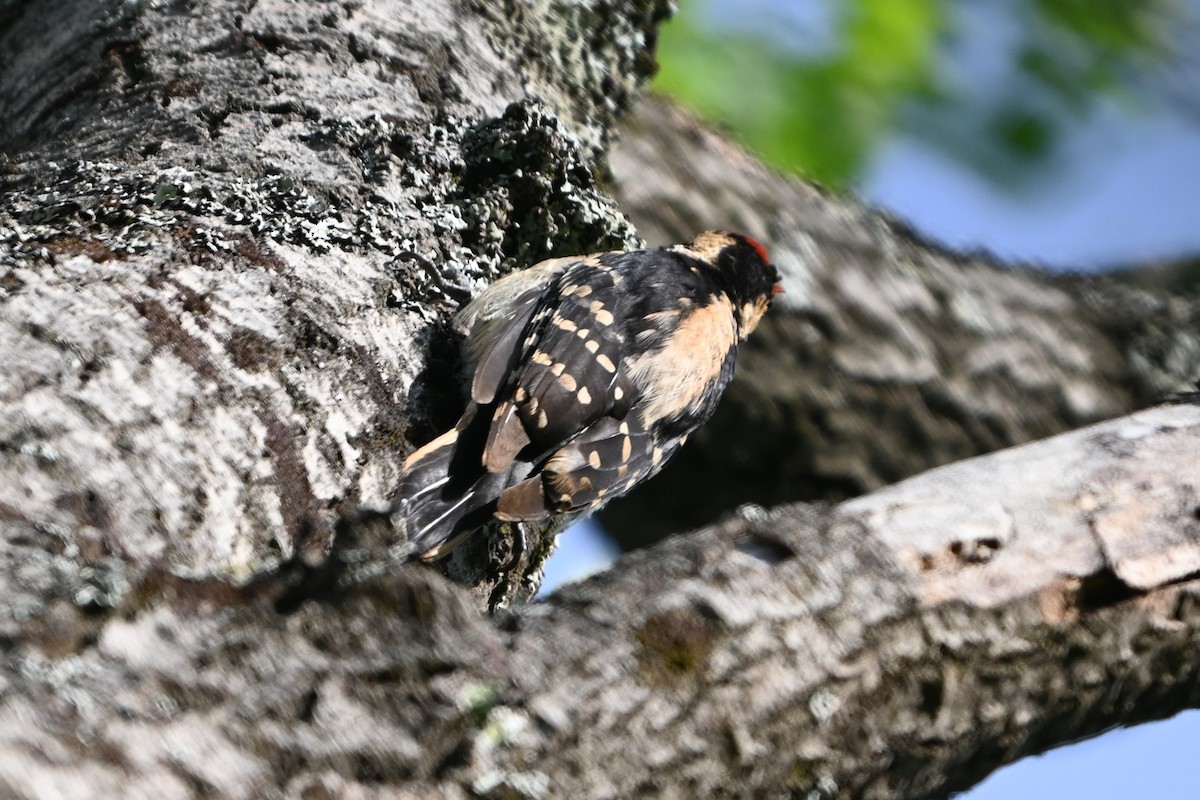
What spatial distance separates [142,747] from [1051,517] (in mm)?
1473

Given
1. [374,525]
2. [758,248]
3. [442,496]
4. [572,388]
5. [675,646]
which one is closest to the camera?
[374,525]

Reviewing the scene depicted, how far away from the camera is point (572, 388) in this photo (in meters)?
2.98

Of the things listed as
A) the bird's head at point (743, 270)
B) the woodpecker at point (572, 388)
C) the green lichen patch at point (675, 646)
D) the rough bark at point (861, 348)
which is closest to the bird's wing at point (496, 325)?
Result: the woodpecker at point (572, 388)

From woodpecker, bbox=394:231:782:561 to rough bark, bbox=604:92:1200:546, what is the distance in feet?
2.39

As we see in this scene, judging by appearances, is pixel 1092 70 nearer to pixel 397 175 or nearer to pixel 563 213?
pixel 563 213

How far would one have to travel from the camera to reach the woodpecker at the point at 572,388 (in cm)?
259

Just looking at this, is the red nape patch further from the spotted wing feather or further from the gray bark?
the spotted wing feather

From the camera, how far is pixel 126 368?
6.31 feet

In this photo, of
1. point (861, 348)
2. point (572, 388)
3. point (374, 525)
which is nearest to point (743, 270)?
point (861, 348)

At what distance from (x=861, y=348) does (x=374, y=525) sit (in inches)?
126

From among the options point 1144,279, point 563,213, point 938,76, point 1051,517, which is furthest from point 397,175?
point 1144,279

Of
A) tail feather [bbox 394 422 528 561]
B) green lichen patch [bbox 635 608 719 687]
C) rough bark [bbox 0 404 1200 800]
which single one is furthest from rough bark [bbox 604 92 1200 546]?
green lichen patch [bbox 635 608 719 687]

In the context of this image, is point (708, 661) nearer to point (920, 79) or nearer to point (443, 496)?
point (443, 496)

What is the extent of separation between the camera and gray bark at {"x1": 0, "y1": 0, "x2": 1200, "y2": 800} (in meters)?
1.36
